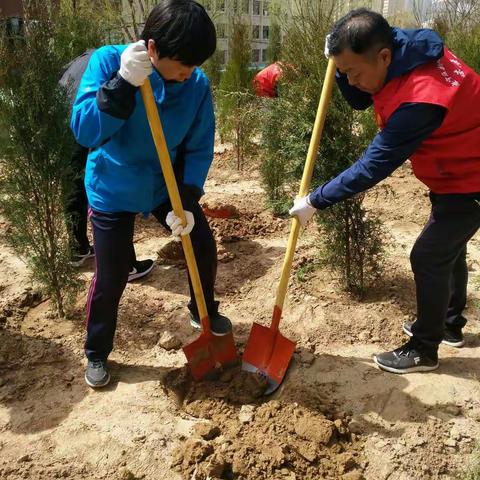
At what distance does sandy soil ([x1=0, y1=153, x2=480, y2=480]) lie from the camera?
92.1 inches

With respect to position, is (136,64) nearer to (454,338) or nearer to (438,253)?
(438,253)

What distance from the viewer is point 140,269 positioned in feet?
13.6

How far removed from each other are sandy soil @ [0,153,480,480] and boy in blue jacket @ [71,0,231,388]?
311mm

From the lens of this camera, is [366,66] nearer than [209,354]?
Yes

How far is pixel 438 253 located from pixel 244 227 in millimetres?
2704

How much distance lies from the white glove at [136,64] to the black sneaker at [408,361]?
6.74 ft

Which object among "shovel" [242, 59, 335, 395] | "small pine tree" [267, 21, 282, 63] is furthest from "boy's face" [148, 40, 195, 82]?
"small pine tree" [267, 21, 282, 63]

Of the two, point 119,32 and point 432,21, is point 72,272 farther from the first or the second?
point 432,21

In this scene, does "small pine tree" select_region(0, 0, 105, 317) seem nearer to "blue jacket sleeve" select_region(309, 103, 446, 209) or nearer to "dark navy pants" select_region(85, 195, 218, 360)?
"dark navy pants" select_region(85, 195, 218, 360)

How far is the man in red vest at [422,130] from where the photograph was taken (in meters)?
2.15

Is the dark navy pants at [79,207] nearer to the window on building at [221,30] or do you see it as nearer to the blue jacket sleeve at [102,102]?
the blue jacket sleeve at [102,102]

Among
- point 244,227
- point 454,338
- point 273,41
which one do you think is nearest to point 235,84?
point 273,41

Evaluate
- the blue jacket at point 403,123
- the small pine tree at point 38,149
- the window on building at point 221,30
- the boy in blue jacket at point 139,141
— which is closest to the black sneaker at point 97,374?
the boy in blue jacket at point 139,141

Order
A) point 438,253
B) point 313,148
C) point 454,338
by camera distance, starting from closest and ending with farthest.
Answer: point 438,253
point 313,148
point 454,338
